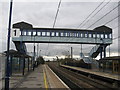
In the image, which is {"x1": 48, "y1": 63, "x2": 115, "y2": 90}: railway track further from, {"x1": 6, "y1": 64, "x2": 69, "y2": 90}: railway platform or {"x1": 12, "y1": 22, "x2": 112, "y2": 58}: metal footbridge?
{"x1": 12, "y1": 22, "x2": 112, "y2": 58}: metal footbridge

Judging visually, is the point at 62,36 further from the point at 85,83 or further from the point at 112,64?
the point at 85,83

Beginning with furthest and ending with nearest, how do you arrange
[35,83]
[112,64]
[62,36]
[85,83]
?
[62,36], [112,64], [85,83], [35,83]

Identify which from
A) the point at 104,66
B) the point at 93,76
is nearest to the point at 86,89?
the point at 93,76

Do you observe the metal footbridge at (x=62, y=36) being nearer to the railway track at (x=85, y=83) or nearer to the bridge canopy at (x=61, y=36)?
the bridge canopy at (x=61, y=36)

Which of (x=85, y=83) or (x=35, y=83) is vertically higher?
(x=35, y=83)

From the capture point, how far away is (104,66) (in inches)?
1587

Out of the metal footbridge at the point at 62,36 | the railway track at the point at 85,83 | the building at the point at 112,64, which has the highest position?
the metal footbridge at the point at 62,36

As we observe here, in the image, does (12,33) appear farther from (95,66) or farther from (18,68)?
(95,66)

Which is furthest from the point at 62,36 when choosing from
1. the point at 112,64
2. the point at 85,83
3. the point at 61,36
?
the point at 85,83

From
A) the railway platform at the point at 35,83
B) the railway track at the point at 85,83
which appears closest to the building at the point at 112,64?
the railway track at the point at 85,83

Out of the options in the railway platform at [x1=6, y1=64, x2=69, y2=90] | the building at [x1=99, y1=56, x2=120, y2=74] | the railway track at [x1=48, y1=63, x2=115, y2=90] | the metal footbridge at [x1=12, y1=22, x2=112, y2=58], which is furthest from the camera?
the metal footbridge at [x1=12, y1=22, x2=112, y2=58]

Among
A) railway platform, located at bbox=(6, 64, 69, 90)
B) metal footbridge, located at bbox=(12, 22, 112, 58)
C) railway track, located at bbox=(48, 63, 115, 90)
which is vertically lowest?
railway track, located at bbox=(48, 63, 115, 90)

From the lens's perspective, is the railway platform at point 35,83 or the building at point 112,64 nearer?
the railway platform at point 35,83

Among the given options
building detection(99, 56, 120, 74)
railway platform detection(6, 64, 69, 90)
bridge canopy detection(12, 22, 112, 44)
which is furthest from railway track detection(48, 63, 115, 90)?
bridge canopy detection(12, 22, 112, 44)
